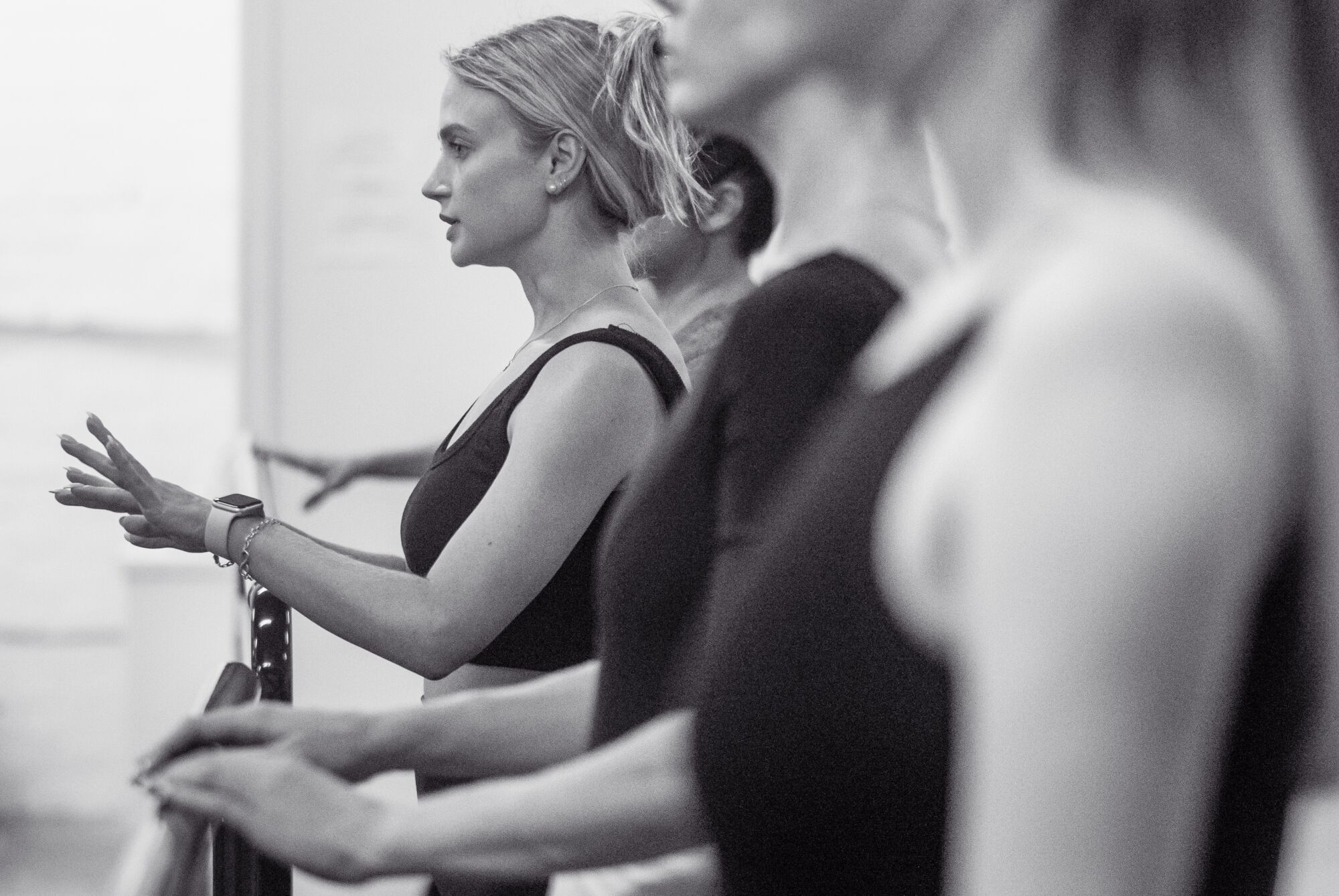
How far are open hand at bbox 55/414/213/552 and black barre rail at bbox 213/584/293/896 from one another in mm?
199

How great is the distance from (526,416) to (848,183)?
77 centimetres

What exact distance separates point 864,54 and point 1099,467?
23 cm

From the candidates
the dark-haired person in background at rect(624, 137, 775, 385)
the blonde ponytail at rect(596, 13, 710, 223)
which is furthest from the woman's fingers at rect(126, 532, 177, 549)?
the dark-haired person in background at rect(624, 137, 775, 385)

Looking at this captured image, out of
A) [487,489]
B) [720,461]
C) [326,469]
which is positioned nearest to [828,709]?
[720,461]

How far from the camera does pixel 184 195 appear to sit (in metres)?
4.58

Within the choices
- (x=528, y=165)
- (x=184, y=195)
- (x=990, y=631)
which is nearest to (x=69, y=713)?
(x=184, y=195)

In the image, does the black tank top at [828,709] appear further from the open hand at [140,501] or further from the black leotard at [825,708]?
the open hand at [140,501]

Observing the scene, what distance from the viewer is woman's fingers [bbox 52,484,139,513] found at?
4.88 ft

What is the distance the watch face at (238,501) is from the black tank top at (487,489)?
17cm

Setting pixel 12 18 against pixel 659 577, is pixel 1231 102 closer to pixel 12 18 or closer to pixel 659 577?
pixel 659 577

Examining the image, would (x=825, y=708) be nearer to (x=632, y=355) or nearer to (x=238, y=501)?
(x=632, y=355)

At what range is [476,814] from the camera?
0.70m

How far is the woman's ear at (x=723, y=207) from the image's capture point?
2.02 metres

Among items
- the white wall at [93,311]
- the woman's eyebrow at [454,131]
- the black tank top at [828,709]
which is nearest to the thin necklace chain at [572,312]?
the woman's eyebrow at [454,131]
